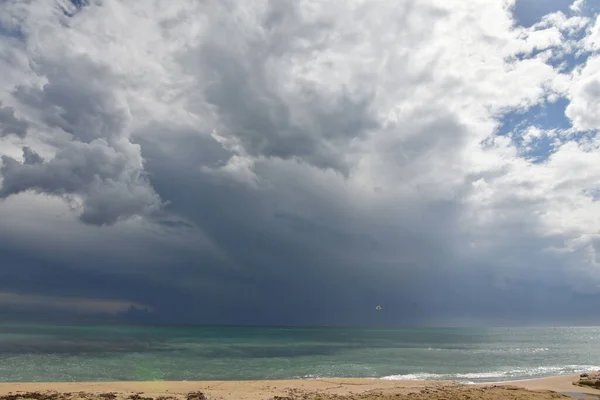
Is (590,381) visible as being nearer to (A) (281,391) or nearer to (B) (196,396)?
(A) (281,391)

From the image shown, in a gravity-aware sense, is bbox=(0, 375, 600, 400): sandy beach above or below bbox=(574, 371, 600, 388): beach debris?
above

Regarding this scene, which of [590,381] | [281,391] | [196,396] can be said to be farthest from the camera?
[590,381]

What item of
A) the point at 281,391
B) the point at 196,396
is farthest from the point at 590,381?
the point at 196,396

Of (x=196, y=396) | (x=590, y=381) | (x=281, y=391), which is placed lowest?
(x=590, y=381)

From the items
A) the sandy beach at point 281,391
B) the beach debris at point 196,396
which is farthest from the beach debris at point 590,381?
the beach debris at point 196,396

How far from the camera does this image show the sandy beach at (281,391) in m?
23.7

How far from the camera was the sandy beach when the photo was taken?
77.6 ft

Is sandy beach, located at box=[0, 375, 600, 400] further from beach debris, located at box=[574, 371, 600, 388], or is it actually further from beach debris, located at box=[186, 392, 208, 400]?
beach debris, located at box=[574, 371, 600, 388]

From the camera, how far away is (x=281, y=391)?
2650 cm

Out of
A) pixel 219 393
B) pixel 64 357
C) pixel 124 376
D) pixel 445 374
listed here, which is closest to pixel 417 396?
pixel 219 393

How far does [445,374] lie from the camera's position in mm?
40344

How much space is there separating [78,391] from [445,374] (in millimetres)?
31656

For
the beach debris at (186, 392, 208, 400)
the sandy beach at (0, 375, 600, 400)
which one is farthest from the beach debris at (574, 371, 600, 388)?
the beach debris at (186, 392, 208, 400)

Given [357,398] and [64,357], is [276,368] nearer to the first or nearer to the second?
[357,398]
